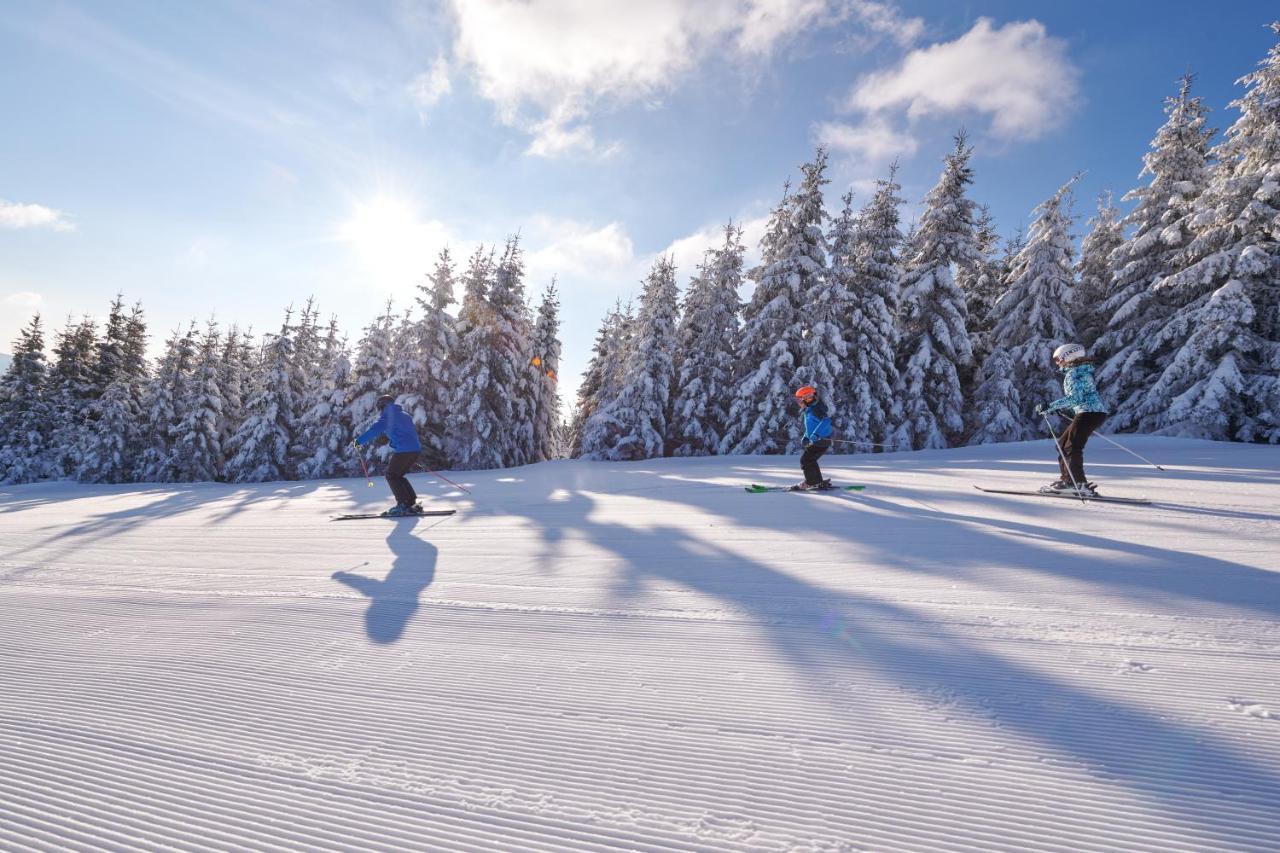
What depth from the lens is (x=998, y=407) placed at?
64.3 ft

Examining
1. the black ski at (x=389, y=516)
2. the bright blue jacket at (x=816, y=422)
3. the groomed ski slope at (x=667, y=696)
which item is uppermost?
the bright blue jacket at (x=816, y=422)

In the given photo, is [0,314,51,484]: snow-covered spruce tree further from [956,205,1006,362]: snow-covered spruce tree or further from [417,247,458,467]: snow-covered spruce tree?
[956,205,1006,362]: snow-covered spruce tree

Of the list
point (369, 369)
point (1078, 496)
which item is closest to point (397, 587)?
point (1078, 496)

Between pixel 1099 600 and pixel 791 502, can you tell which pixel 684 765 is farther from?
pixel 791 502

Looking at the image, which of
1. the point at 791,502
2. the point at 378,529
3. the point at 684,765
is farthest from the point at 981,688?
the point at 378,529

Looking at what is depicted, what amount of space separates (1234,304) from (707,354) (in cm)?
1562

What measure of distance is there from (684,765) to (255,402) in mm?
30263

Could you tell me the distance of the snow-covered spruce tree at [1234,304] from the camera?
1445 centimetres

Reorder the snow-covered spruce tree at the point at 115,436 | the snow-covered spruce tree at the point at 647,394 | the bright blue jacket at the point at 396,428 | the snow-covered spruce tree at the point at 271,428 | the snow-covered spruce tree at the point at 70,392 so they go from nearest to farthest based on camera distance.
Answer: the bright blue jacket at the point at 396,428 < the snow-covered spruce tree at the point at 647,394 < the snow-covered spruce tree at the point at 271,428 < the snow-covered spruce tree at the point at 115,436 < the snow-covered spruce tree at the point at 70,392

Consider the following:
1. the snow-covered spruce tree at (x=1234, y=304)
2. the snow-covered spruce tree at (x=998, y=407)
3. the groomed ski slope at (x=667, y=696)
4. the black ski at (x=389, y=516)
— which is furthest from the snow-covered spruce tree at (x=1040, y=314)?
the black ski at (x=389, y=516)

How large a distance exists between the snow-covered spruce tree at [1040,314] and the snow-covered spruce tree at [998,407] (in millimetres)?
63

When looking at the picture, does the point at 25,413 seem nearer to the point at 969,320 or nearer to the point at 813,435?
the point at 813,435

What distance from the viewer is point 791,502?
A: 754 cm

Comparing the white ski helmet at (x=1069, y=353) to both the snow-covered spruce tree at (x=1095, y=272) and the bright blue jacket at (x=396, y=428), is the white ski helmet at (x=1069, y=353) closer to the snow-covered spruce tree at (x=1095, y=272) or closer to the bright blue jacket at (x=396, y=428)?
the bright blue jacket at (x=396, y=428)
